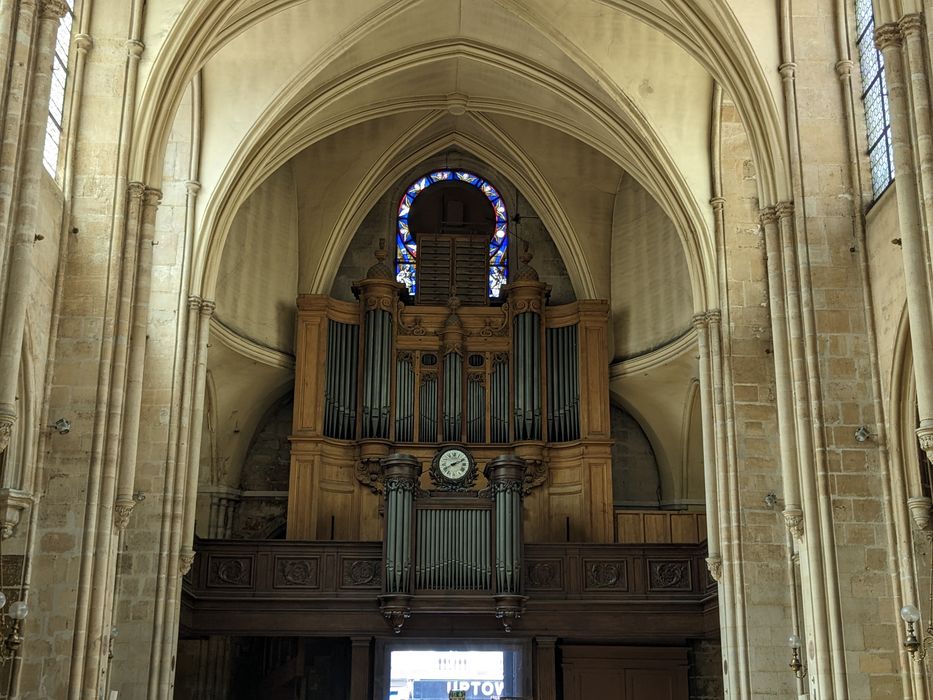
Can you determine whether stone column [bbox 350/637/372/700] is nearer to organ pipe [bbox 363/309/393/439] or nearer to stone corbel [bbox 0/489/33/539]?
organ pipe [bbox 363/309/393/439]

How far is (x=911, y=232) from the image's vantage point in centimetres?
1222

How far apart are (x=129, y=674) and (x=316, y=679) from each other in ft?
23.4

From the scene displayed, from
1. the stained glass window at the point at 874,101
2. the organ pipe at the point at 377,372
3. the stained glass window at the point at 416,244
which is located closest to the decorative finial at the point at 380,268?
the organ pipe at the point at 377,372

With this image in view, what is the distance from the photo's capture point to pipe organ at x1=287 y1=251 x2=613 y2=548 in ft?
85.1

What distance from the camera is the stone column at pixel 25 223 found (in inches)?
428

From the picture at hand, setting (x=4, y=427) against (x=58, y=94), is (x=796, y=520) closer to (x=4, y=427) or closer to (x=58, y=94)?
(x=4, y=427)

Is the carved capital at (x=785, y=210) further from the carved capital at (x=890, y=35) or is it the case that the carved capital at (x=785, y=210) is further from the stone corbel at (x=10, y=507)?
the stone corbel at (x=10, y=507)

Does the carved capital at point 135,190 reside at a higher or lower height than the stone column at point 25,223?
higher

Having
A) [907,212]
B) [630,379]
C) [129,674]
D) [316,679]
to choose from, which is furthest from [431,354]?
[907,212]

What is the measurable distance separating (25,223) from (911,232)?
820 centimetres

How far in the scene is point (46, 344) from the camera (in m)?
15.6

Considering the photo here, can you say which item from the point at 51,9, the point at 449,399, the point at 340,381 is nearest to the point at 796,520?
the point at 51,9

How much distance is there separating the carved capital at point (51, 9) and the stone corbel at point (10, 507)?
4679 millimetres

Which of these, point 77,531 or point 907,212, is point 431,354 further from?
point 907,212
